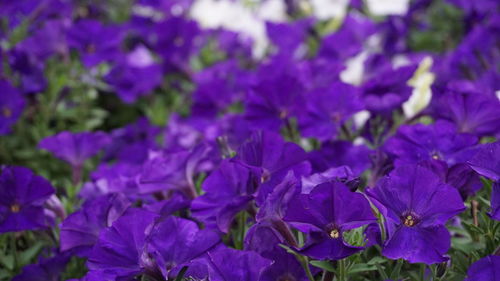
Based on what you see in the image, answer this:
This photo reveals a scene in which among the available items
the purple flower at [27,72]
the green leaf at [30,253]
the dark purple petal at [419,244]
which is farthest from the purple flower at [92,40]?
the dark purple petal at [419,244]

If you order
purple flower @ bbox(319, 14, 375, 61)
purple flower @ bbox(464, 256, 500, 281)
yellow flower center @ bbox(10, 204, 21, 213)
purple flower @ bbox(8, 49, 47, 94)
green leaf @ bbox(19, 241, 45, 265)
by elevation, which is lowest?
purple flower @ bbox(319, 14, 375, 61)

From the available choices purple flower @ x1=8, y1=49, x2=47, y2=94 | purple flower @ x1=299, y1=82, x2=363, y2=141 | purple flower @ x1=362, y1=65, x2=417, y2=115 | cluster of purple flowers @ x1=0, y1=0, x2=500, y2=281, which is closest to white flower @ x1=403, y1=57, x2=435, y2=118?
cluster of purple flowers @ x1=0, y1=0, x2=500, y2=281

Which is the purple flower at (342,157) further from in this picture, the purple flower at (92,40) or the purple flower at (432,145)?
the purple flower at (92,40)

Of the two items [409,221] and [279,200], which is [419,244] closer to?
[409,221]

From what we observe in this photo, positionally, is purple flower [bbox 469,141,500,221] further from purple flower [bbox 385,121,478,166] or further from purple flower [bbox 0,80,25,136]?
purple flower [bbox 0,80,25,136]

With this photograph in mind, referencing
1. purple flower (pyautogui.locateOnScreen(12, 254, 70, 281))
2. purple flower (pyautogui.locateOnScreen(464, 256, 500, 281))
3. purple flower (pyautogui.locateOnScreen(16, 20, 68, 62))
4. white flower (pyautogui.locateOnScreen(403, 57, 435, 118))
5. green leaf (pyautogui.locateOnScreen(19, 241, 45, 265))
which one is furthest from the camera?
purple flower (pyautogui.locateOnScreen(16, 20, 68, 62))

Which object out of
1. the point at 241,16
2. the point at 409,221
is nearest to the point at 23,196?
the point at 409,221
